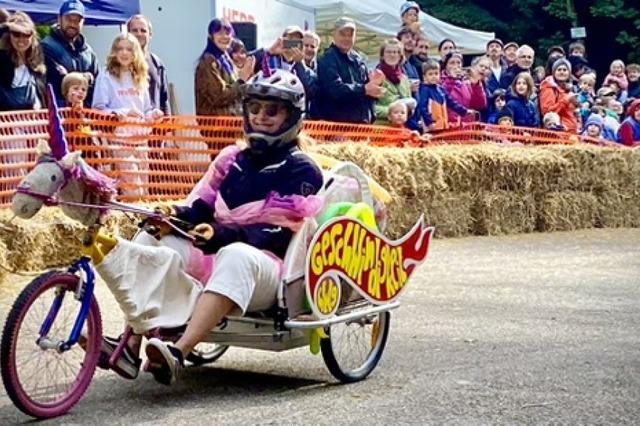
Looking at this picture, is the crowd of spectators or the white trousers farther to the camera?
the crowd of spectators

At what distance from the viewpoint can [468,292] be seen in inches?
382

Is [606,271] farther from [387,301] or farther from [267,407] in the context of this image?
[267,407]

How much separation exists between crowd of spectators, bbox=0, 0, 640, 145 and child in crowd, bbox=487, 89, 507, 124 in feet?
0.04

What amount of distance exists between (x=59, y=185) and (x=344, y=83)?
7579 millimetres

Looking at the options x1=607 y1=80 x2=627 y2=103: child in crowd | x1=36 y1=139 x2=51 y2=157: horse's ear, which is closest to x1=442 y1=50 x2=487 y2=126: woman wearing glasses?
x1=607 y1=80 x2=627 y2=103: child in crowd

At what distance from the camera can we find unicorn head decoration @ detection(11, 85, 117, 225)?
5.47 metres

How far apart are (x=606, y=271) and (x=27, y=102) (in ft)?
16.2

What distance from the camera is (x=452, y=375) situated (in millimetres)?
6590

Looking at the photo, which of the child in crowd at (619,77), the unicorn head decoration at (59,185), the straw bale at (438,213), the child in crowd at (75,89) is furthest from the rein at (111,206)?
the child in crowd at (619,77)

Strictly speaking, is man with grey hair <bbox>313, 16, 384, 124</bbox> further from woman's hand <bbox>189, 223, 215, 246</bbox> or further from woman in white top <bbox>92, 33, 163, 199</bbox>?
woman's hand <bbox>189, 223, 215, 246</bbox>

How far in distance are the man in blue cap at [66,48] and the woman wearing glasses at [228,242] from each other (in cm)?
465

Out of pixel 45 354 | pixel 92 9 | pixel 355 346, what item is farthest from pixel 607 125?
pixel 45 354

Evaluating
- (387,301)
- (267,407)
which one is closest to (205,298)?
(267,407)

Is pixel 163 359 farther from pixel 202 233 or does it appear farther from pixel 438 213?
pixel 438 213
